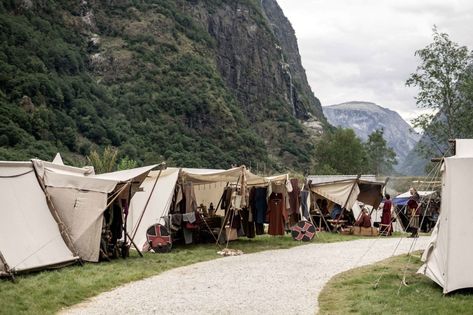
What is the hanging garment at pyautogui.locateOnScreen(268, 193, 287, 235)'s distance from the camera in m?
18.2

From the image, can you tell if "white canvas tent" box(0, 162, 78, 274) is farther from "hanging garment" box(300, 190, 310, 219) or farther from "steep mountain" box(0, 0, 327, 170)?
"steep mountain" box(0, 0, 327, 170)

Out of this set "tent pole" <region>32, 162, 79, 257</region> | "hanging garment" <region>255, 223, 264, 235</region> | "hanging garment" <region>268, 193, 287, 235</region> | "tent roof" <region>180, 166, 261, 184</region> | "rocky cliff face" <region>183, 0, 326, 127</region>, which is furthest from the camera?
"rocky cliff face" <region>183, 0, 326, 127</region>

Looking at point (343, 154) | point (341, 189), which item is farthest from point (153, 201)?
point (343, 154)

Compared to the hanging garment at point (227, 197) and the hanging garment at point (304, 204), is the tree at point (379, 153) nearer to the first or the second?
the hanging garment at point (304, 204)

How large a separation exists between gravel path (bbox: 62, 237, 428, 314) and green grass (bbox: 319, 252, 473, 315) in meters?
0.34

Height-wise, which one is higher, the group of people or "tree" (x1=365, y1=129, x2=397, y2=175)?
"tree" (x1=365, y1=129, x2=397, y2=175)

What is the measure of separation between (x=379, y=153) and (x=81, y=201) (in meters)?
78.5

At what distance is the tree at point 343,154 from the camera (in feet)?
254

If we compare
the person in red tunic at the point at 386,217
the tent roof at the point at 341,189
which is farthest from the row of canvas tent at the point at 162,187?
the person in red tunic at the point at 386,217

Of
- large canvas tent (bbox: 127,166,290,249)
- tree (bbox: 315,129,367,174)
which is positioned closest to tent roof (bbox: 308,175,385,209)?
large canvas tent (bbox: 127,166,290,249)

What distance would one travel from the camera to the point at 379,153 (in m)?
87.4

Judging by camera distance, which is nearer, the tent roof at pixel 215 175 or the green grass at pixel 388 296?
the green grass at pixel 388 296

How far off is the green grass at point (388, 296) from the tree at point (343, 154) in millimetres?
64992

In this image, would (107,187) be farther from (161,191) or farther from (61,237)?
(161,191)
